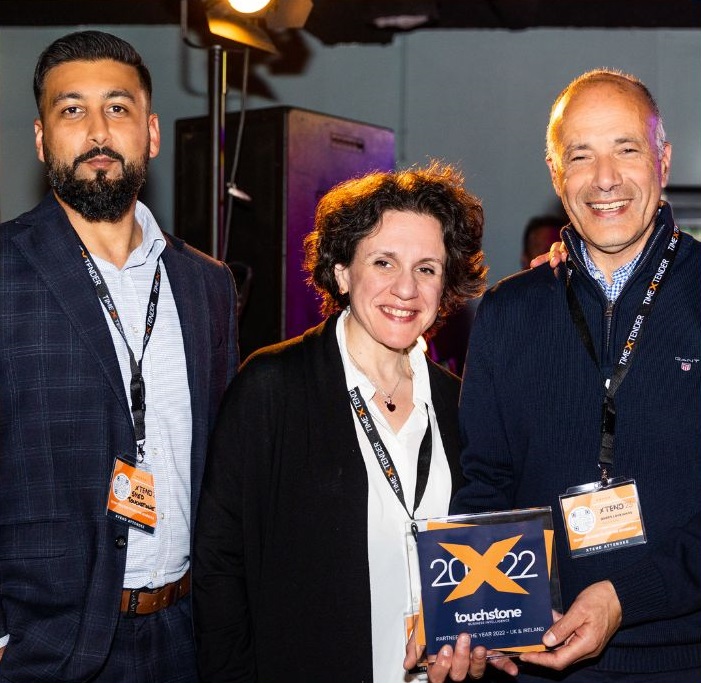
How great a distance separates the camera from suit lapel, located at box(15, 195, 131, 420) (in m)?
2.30

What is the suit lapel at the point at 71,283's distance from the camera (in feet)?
7.56

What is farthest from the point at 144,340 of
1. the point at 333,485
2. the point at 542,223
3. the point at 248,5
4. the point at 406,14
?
the point at 542,223

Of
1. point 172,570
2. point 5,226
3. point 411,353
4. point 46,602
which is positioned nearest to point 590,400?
point 411,353

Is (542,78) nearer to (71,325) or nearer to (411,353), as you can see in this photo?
(411,353)

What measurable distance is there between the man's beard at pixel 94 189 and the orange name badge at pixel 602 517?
1383 millimetres

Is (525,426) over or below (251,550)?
over

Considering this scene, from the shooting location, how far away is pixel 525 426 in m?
2.24

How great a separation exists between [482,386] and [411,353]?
0.35m

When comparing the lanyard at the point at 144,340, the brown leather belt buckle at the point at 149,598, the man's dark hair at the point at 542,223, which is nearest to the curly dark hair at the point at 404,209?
the lanyard at the point at 144,340

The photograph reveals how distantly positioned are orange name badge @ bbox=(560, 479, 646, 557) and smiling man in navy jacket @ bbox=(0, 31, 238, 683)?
0.96m

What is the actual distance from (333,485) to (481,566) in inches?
17.4

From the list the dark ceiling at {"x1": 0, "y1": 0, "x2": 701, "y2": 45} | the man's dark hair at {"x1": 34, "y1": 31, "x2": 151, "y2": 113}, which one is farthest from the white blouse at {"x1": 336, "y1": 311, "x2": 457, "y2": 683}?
the dark ceiling at {"x1": 0, "y1": 0, "x2": 701, "y2": 45}

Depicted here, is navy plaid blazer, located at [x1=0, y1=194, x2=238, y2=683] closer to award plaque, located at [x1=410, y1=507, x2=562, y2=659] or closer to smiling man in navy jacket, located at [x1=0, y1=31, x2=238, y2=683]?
smiling man in navy jacket, located at [x1=0, y1=31, x2=238, y2=683]

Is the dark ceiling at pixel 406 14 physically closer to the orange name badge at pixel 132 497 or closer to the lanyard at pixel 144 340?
the lanyard at pixel 144 340
